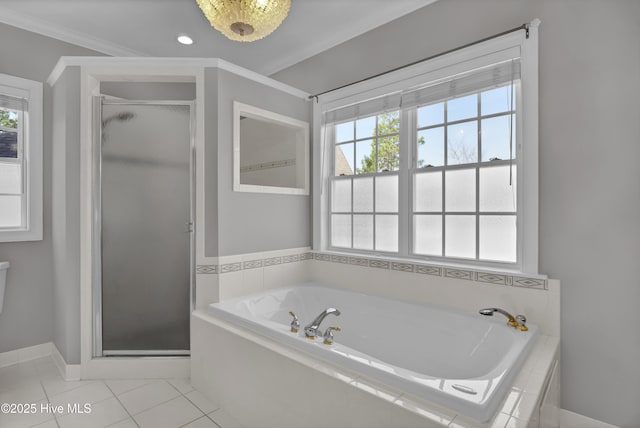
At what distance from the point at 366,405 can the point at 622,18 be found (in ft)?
7.31

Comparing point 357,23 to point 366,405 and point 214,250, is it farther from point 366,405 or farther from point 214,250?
point 366,405

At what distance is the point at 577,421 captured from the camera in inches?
69.4

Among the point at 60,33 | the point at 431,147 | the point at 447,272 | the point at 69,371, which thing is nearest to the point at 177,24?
the point at 60,33

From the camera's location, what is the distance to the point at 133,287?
2.37m

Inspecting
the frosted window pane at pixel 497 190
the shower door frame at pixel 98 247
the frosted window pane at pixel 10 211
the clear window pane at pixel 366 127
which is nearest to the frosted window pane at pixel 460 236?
the frosted window pane at pixel 497 190

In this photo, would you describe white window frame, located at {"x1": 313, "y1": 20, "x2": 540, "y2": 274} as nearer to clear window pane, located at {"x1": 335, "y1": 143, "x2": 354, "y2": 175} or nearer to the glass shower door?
clear window pane, located at {"x1": 335, "y1": 143, "x2": 354, "y2": 175}

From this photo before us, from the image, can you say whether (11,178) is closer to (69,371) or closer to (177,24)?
(69,371)

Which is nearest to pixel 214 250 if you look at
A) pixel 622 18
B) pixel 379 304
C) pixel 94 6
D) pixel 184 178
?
pixel 184 178

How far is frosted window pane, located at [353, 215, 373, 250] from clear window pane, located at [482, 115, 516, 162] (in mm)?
1003

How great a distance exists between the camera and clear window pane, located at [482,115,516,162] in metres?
2.01

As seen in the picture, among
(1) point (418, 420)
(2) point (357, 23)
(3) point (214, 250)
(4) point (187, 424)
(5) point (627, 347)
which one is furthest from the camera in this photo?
(2) point (357, 23)

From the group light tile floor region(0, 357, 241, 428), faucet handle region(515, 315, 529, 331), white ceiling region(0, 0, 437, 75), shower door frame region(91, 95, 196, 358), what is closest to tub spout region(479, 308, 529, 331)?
faucet handle region(515, 315, 529, 331)

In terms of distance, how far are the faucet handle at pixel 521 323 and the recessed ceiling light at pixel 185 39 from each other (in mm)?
3303

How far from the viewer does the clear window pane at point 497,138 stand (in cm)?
201
